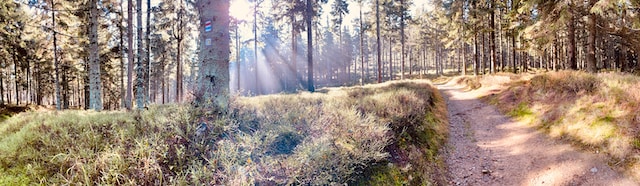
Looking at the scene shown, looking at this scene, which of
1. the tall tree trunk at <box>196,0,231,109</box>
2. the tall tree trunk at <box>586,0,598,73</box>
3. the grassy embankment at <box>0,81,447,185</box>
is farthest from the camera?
the tall tree trunk at <box>586,0,598,73</box>

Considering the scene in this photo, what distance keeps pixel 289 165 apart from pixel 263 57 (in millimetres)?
52540

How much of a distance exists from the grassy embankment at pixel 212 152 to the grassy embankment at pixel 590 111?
340cm

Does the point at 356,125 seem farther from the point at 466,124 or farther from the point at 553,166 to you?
the point at 466,124

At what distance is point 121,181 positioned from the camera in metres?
2.62

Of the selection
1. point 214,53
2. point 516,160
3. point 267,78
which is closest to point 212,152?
point 214,53

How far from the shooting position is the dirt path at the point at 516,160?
5327mm

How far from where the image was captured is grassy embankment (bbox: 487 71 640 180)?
5.49 metres

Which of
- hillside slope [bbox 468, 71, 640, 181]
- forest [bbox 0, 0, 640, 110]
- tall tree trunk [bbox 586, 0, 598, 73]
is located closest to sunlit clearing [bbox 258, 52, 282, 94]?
forest [bbox 0, 0, 640, 110]

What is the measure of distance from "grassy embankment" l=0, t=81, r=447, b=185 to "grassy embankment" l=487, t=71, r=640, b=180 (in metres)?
3.40

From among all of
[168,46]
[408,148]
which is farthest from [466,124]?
[168,46]

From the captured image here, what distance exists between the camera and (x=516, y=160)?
6.50 m

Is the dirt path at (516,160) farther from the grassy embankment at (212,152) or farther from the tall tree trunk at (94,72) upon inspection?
the tall tree trunk at (94,72)

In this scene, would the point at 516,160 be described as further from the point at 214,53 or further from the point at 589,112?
the point at 214,53

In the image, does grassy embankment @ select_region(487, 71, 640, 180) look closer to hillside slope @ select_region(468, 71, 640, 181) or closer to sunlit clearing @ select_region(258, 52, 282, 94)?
hillside slope @ select_region(468, 71, 640, 181)
